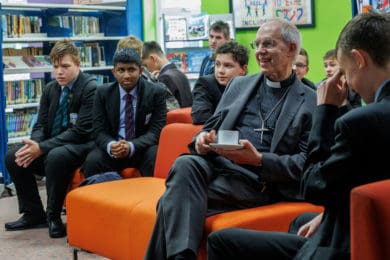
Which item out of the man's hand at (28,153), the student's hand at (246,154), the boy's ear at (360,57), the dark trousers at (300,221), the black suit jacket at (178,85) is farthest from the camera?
the black suit jacket at (178,85)

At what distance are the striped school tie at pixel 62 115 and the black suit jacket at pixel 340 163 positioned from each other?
3.36 m

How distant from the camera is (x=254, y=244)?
7.75ft

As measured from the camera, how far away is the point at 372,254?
72.9 inches

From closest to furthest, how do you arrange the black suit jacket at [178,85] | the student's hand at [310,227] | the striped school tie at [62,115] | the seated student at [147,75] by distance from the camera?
1. the student's hand at [310,227]
2. the striped school tie at [62,115]
3. the seated student at [147,75]
4. the black suit jacket at [178,85]

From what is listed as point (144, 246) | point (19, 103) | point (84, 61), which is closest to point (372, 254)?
point (144, 246)

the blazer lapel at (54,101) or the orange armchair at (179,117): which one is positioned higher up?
the blazer lapel at (54,101)

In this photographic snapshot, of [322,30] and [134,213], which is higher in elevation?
[322,30]

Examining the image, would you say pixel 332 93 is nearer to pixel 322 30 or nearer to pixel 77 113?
pixel 77 113

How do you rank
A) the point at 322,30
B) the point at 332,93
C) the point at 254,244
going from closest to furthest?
the point at 332,93 < the point at 254,244 < the point at 322,30

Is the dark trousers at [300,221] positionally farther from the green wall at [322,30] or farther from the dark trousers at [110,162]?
the green wall at [322,30]

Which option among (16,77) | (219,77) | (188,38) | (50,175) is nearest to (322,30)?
(188,38)

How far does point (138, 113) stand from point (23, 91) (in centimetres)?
317

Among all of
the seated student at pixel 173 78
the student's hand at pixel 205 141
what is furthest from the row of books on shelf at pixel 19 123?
the student's hand at pixel 205 141

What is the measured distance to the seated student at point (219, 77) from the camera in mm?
4891
